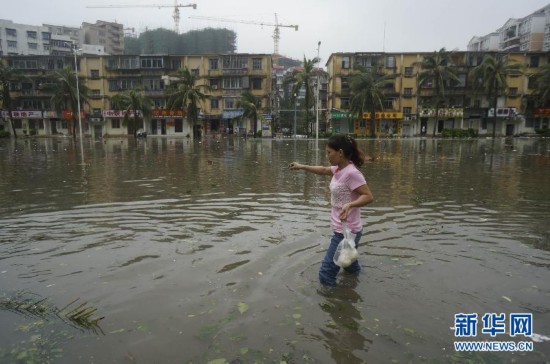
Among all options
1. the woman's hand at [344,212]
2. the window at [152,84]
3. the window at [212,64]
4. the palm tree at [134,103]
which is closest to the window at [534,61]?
the window at [212,64]

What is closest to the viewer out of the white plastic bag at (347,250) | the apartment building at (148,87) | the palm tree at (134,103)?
the white plastic bag at (347,250)

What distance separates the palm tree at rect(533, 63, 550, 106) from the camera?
54.7 m

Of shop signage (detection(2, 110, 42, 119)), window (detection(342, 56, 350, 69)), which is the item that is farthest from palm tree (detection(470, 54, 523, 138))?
shop signage (detection(2, 110, 42, 119))

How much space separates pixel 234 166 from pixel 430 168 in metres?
8.02

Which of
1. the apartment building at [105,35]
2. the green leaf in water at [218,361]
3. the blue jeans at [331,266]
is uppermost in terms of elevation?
the apartment building at [105,35]

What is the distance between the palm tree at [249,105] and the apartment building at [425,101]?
40.4 feet

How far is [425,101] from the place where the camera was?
62781mm

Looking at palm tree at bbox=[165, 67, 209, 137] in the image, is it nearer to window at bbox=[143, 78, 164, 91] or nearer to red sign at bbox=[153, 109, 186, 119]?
red sign at bbox=[153, 109, 186, 119]

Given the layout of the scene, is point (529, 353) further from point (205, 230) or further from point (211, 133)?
point (211, 133)

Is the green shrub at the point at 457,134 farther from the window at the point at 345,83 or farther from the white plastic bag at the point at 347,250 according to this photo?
the white plastic bag at the point at 347,250

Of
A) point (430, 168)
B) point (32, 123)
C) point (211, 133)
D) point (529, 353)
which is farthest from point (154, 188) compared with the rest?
point (32, 123)

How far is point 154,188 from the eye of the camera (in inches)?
439

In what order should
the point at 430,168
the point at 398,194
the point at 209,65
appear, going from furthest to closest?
the point at 209,65, the point at 430,168, the point at 398,194

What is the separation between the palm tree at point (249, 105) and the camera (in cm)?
5567
